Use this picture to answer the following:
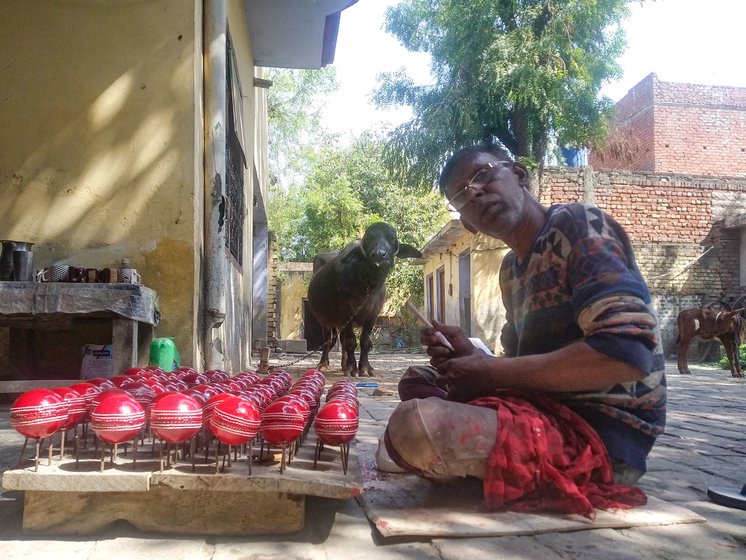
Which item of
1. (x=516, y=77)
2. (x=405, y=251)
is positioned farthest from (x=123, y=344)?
(x=516, y=77)

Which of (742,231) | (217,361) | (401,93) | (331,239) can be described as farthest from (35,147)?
(331,239)

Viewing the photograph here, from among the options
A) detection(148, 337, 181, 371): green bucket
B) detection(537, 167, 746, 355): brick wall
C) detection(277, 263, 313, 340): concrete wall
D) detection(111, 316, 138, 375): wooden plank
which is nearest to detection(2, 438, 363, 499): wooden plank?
detection(111, 316, 138, 375): wooden plank

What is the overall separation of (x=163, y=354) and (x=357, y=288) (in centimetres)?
370

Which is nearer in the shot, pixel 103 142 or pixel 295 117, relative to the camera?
pixel 103 142

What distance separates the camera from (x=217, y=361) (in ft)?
15.8

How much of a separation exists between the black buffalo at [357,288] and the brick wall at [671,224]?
857 cm

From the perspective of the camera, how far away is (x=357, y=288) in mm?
7516

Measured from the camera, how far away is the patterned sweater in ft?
5.56

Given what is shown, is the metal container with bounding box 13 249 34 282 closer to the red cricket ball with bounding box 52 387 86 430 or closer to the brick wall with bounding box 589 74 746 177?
the red cricket ball with bounding box 52 387 86 430

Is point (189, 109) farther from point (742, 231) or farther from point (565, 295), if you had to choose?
point (742, 231)

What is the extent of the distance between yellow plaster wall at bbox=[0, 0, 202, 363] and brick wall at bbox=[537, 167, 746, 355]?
12.1 m

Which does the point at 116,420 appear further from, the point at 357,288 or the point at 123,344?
the point at 357,288

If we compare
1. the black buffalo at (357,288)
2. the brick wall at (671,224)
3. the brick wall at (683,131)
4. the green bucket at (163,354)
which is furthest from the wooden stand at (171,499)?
the brick wall at (683,131)

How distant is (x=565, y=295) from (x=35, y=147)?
410cm
